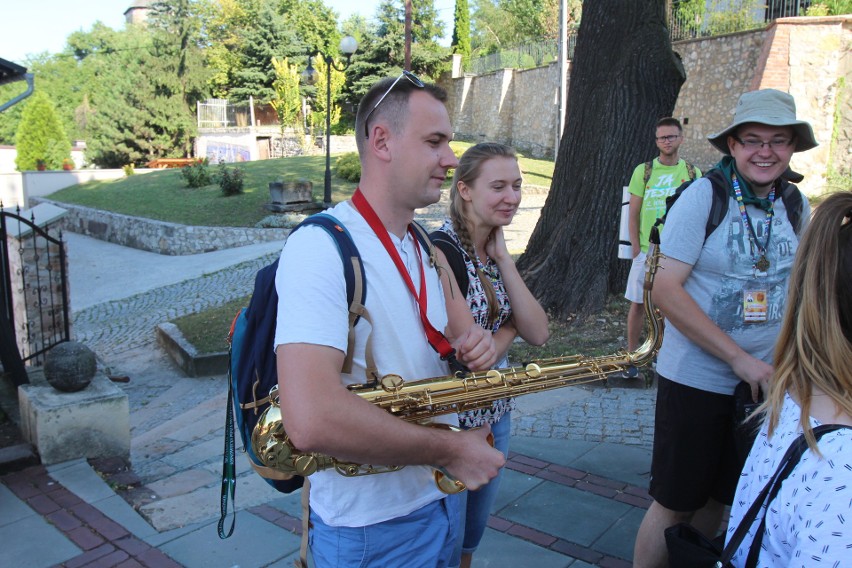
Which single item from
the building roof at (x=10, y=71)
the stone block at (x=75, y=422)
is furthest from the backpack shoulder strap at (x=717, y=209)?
the building roof at (x=10, y=71)

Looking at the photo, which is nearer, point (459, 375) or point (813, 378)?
point (813, 378)

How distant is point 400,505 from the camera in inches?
72.4

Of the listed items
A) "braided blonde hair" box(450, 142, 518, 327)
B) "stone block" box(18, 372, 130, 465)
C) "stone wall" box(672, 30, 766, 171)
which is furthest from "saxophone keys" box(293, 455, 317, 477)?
"stone wall" box(672, 30, 766, 171)

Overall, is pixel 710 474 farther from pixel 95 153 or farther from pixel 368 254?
pixel 95 153

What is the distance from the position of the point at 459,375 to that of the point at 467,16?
43491mm

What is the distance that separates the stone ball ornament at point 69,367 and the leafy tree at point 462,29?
39264mm

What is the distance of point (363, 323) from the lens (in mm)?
1694

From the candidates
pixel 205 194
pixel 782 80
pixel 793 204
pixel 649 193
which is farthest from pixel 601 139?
pixel 205 194

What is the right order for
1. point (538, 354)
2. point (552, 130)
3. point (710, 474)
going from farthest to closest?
point (552, 130) < point (538, 354) < point (710, 474)

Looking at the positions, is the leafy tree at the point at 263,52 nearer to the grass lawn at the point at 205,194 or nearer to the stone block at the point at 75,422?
the grass lawn at the point at 205,194

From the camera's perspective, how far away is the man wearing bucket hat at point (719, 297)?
8.80ft

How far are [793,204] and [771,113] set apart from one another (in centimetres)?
40

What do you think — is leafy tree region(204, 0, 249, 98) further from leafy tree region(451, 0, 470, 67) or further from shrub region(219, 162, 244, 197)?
shrub region(219, 162, 244, 197)

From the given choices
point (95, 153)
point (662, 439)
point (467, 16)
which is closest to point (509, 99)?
point (467, 16)
